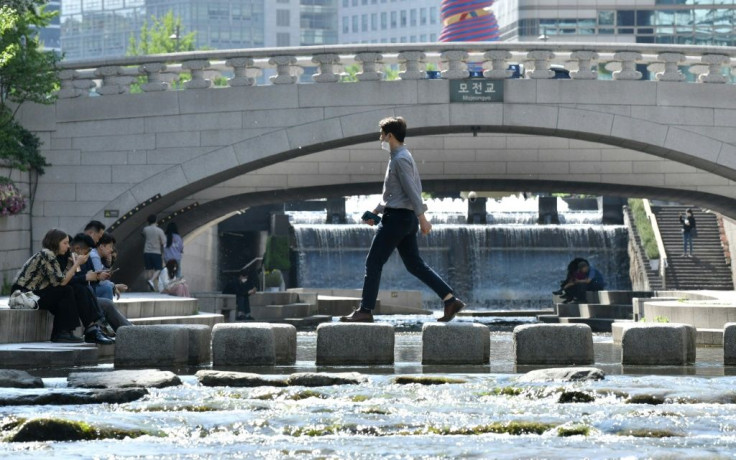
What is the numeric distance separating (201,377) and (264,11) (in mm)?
132442

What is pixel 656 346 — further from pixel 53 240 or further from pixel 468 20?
pixel 468 20

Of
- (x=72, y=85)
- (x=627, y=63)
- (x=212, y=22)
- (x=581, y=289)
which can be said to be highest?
(x=212, y=22)

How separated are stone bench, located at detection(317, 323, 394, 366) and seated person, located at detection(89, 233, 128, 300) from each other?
3174 millimetres

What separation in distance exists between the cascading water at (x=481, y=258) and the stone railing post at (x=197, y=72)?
739 inches

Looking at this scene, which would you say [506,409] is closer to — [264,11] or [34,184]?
[34,184]

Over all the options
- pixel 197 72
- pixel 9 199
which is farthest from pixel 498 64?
pixel 9 199

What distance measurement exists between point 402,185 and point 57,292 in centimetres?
388

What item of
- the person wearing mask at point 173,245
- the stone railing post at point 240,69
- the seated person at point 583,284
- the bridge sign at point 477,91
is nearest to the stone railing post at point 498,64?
the bridge sign at point 477,91

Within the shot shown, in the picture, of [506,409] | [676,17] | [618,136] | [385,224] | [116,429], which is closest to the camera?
[116,429]

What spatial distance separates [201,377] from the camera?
11.9 m

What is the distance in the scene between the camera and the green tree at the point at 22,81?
27.3m

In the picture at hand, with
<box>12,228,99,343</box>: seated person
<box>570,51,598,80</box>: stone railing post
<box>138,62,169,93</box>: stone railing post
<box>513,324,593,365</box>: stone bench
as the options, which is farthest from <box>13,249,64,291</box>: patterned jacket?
<box>570,51,598,80</box>: stone railing post

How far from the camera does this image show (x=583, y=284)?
107ft

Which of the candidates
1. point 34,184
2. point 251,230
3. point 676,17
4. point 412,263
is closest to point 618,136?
point 34,184
